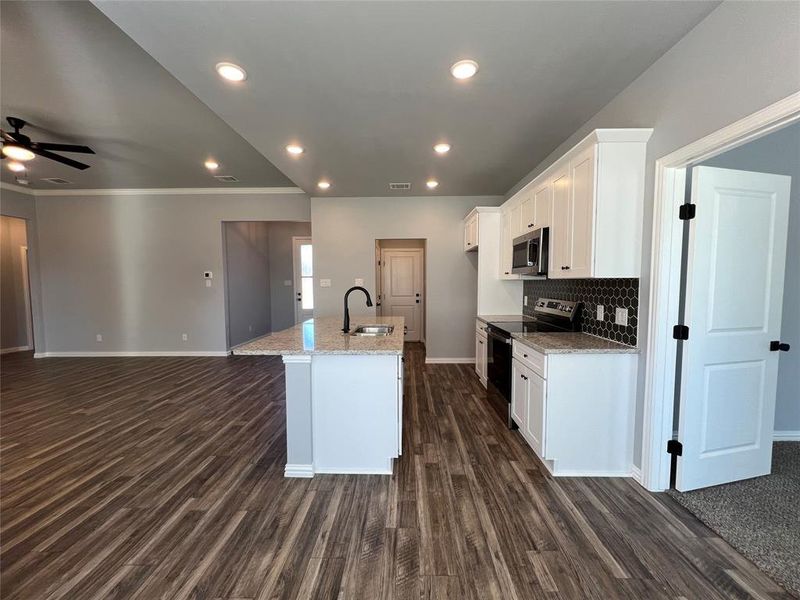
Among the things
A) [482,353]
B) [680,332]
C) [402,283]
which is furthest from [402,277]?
[680,332]

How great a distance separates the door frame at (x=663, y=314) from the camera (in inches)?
73.8

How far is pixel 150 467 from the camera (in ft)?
7.59

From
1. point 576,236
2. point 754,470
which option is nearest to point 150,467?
point 576,236

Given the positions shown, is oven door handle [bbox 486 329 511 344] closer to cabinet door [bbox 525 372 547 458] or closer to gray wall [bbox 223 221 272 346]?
cabinet door [bbox 525 372 547 458]

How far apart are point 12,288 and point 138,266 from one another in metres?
2.82

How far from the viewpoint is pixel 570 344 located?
227 cm

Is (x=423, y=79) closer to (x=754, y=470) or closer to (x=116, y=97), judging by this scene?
(x=116, y=97)

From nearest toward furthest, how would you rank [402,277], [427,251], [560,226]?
[560,226], [427,251], [402,277]

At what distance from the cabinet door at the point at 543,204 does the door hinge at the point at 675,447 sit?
1.76 meters

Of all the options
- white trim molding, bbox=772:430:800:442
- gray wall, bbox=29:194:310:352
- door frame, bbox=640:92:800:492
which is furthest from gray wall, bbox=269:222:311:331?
white trim molding, bbox=772:430:800:442

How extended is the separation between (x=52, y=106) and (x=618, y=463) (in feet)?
17.8

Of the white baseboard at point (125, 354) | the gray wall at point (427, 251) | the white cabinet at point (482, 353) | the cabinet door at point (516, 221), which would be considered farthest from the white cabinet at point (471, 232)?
the white baseboard at point (125, 354)

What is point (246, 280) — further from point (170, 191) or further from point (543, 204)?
point (543, 204)

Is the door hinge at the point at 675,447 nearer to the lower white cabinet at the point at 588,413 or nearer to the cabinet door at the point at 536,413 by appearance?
the lower white cabinet at the point at 588,413
